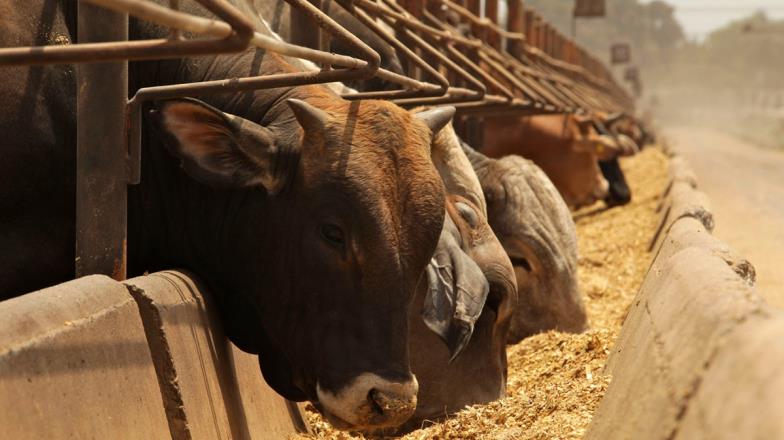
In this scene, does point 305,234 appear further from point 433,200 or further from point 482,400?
point 482,400

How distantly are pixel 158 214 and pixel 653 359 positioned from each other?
233 cm

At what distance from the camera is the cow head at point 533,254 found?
25.8 ft

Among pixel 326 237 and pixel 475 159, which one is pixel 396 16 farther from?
pixel 326 237

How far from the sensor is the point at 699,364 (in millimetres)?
2750

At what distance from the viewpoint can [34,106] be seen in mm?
4742

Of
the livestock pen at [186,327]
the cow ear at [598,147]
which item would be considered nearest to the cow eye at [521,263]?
the livestock pen at [186,327]

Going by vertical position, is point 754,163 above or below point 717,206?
below

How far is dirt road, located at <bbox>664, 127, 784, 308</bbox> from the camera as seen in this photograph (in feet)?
42.1

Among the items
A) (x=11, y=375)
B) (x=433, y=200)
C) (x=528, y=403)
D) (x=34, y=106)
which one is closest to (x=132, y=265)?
(x=34, y=106)

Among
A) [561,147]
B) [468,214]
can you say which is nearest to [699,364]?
[468,214]

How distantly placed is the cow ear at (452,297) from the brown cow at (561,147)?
322 inches

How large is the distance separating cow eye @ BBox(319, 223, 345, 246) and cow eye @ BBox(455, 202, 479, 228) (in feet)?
6.80

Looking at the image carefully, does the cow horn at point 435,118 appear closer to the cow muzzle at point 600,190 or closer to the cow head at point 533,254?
the cow head at point 533,254

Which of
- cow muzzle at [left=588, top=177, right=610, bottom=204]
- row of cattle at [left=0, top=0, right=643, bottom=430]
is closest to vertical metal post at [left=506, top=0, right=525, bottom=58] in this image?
cow muzzle at [left=588, top=177, right=610, bottom=204]
